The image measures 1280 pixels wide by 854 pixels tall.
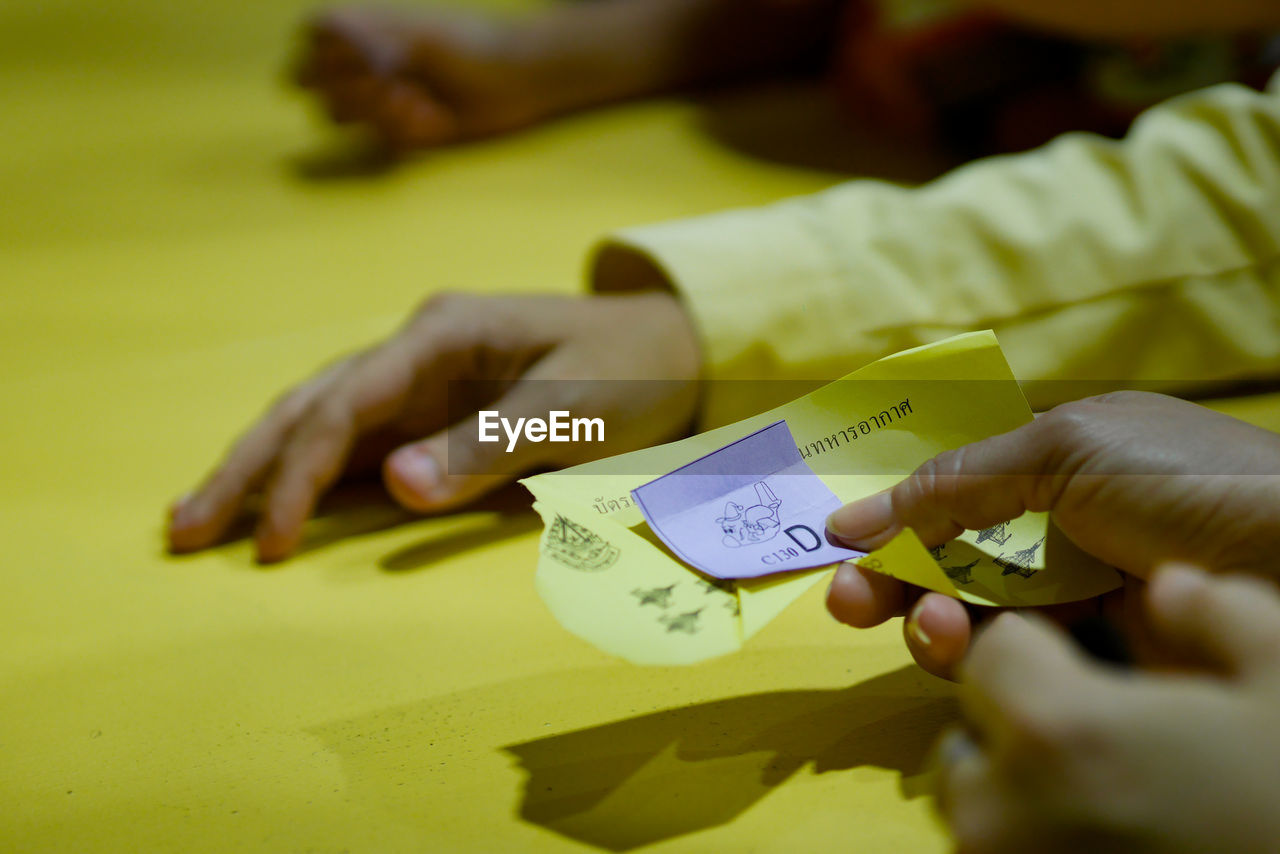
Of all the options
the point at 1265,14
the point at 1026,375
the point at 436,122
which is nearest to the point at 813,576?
the point at 1026,375

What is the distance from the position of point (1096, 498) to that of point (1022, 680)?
0.45 feet

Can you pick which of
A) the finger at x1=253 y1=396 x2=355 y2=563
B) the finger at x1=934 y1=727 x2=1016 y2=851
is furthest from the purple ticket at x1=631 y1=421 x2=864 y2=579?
the finger at x1=253 y1=396 x2=355 y2=563

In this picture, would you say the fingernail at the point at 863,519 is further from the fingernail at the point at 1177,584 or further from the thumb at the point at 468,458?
the thumb at the point at 468,458

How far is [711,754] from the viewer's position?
1.16ft

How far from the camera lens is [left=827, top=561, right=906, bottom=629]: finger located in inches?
14.0

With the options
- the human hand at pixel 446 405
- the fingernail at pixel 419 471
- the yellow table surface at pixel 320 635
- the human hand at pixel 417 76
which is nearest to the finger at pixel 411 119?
the human hand at pixel 417 76

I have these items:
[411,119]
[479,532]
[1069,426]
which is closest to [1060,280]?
[1069,426]

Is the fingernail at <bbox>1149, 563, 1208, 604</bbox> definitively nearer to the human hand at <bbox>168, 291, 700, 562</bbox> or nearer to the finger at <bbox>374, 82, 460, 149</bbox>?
the human hand at <bbox>168, 291, 700, 562</bbox>

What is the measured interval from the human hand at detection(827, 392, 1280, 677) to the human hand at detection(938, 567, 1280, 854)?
0.10 meters

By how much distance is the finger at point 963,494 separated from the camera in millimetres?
345

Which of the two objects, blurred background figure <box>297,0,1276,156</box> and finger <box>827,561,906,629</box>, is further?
blurred background figure <box>297,0,1276,156</box>

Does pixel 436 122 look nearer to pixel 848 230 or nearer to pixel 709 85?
pixel 709 85

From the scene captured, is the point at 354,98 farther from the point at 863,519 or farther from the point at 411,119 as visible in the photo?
the point at 863,519

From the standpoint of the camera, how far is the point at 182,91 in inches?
45.6
